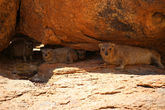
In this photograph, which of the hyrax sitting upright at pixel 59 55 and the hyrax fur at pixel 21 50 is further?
the hyrax fur at pixel 21 50

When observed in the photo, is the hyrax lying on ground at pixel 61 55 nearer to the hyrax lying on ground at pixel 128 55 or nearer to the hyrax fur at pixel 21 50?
the hyrax fur at pixel 21 50

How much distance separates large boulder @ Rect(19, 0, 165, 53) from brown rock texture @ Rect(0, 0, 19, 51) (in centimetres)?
43

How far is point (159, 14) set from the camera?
16.5ft

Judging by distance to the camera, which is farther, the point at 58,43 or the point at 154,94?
the point at 58,43

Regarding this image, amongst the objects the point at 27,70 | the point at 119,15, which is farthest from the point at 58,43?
the point at 119,15

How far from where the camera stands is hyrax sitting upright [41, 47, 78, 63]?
24.3 ft

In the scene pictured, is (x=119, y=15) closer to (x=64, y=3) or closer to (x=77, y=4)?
(x=77, y=4)

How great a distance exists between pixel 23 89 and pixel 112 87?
2.14 meters

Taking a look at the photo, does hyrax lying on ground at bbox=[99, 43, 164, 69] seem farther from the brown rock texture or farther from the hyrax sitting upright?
the brown rock texture

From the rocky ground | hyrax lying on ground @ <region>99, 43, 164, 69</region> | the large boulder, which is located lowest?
the rocky ground

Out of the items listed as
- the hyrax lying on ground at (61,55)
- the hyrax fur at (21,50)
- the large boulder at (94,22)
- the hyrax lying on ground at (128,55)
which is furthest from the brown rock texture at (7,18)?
the hyrax lying on ground at (128,55)

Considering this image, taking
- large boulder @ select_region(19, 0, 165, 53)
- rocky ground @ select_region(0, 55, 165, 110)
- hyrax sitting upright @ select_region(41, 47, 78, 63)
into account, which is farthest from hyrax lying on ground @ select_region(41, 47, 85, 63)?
rocky ground @ select_region(0, 55, 165, 110)

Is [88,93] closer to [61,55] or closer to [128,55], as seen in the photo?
[128,55]

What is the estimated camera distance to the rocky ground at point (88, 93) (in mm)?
3436
